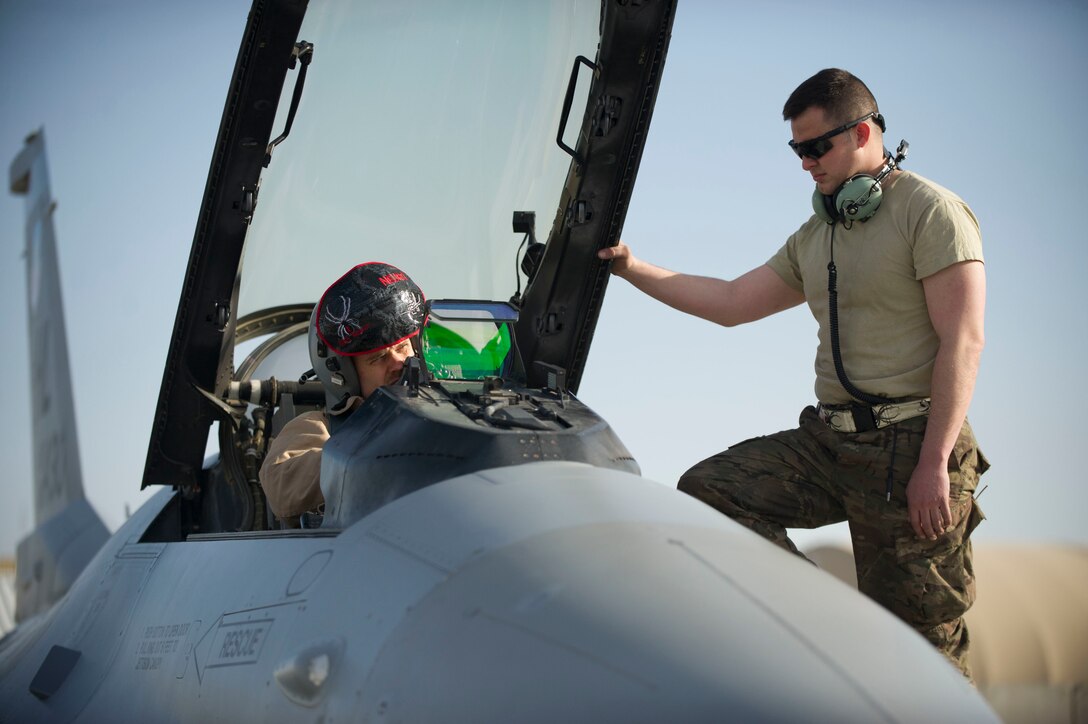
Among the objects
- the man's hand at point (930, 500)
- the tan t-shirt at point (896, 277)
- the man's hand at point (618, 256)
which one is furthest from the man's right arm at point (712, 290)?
the man's hand at point (930, 500)

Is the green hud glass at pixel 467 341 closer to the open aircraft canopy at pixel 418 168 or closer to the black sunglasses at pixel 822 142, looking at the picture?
the open aircraft canopy at pixel 418 168

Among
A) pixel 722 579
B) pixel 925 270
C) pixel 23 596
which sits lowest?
pixel 23 596

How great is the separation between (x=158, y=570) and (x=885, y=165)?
2936mm

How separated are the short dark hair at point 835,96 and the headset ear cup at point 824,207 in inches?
11.5

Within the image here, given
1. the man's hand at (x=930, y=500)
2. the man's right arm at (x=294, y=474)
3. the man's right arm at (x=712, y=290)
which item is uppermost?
the man's right arm at (x=712, y=290)

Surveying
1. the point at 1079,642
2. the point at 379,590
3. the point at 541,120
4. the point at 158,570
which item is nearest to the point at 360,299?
the point at 158,570

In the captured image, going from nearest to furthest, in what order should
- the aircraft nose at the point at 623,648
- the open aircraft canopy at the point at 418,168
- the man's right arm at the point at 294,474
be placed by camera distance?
the aircraft nose at the point at 623,648 < the man's right arm at the point at 294,474 < the open aircraft canopy at the point at 418,168

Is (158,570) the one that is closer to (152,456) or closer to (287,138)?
(152,456)

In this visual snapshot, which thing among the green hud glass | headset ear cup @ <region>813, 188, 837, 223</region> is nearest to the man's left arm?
headset ear cup @ <region>813, 188, 837, 223</region>

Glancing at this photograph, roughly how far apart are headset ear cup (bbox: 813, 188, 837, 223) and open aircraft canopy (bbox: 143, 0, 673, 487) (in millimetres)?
928

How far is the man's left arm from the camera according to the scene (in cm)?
372

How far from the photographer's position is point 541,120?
526 centimetres

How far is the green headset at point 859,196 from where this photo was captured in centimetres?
402

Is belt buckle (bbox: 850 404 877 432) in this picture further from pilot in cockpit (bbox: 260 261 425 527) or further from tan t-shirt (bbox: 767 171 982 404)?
pilot in cockpit (bbox: 260 261 425 527)
